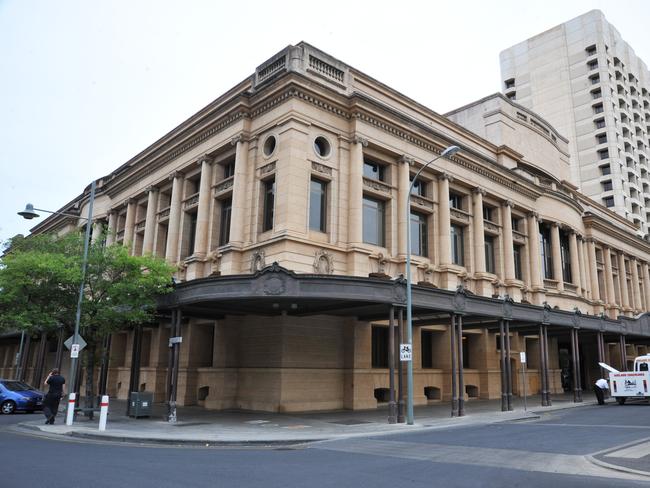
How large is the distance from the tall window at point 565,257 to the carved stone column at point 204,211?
2926cm

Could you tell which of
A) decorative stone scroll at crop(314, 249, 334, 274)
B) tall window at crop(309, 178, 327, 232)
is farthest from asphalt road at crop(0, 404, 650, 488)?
tall window at crop(309, 178, 327, 232)

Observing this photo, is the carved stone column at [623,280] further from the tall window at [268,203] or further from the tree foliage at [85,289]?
the tree foliage at [85,289]

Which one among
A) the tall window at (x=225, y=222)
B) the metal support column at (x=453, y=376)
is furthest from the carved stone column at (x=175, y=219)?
the metal support column at (x=453, y=376)

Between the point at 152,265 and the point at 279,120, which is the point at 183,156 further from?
the point at 152,265

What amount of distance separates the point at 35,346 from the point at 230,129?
101 ft

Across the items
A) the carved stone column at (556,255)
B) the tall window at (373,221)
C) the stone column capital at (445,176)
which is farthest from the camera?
the carved stone column at (556,255)

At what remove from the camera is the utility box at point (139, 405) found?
20.5 metres

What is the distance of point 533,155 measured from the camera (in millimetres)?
43938

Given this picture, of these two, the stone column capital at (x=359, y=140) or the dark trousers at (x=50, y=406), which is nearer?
the dark trousers at (x=50, y=406)

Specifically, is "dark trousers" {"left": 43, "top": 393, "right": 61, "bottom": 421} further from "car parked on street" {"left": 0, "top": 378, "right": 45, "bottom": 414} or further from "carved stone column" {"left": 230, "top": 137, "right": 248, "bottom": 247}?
"carved stone column" {"left": 230, "top": 137, "right": 248, "bottom": 247}

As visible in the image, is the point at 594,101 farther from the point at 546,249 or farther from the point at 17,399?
the point at 17,399

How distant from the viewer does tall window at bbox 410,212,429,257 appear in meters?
30.2

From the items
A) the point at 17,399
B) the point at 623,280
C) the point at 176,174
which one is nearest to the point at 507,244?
the point at 176,174

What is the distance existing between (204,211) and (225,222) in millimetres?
1250
